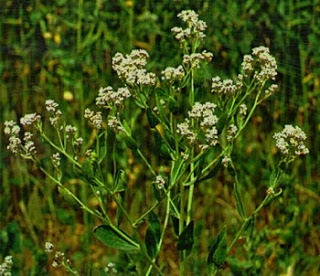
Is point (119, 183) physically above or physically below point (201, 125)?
below

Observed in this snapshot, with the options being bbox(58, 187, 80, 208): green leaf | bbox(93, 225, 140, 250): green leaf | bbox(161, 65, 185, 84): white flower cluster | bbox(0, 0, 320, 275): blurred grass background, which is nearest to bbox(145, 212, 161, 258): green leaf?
bbox(93, 225, 140, 250): green leaf

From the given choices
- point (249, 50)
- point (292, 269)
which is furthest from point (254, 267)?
point (249, 50)

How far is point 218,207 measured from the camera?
3.22 meters

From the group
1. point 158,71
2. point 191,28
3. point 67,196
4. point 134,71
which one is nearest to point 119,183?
point 67,196

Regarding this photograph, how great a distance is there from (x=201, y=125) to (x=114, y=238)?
11.2 inches

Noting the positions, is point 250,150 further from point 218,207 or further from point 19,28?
point 19,28

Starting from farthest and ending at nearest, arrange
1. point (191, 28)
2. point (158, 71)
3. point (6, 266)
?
point (158, 71)
point (6, 266)
point (191, 28)

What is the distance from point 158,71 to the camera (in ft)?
10.3

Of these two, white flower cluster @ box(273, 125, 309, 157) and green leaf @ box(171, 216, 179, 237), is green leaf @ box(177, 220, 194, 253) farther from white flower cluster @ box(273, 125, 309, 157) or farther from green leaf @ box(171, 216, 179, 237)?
white flower cluster @ box(273, 125, 309, 157)

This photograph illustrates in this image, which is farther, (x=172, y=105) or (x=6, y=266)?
(x=6, y=266)

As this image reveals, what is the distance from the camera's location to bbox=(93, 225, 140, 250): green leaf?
2086mm

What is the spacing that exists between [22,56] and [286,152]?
1194 millimetres

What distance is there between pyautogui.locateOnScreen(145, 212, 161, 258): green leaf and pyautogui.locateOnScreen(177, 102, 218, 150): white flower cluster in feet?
0.61

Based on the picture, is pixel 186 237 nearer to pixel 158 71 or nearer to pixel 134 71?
pixel 134 71
